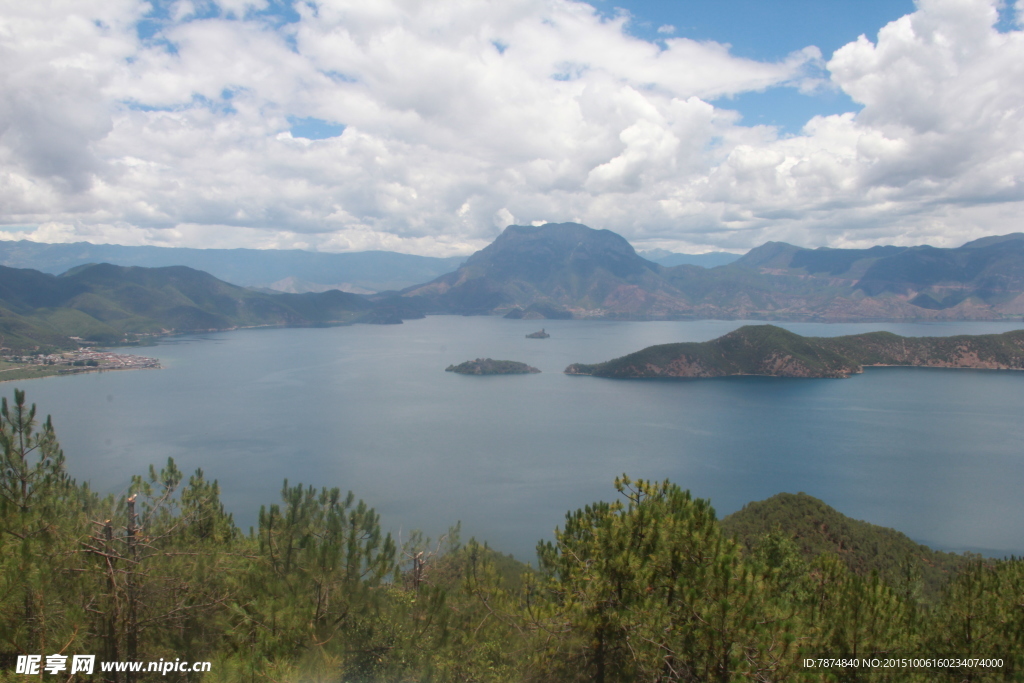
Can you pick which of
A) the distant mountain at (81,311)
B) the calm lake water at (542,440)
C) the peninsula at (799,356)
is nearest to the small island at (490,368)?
the calm lake water at (542,440)

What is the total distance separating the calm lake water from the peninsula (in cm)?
669

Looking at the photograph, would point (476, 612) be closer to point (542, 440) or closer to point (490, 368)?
point (542, 440)

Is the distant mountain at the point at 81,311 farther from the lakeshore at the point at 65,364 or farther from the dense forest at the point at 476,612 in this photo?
the dense forest at the point at 476,612

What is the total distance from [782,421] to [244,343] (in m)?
141

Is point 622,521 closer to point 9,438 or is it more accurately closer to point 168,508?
point 168,508

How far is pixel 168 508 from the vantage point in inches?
445

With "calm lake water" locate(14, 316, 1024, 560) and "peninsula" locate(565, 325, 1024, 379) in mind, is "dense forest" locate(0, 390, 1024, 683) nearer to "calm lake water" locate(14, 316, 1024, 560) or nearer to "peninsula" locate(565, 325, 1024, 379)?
"calm lake water" locate(14, 316, 1024, 560)

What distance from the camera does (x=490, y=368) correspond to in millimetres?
116375

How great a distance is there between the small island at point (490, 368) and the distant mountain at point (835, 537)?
79.0 m

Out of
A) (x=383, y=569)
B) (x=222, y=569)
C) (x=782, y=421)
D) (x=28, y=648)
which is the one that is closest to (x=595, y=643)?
(x=383, y=569)

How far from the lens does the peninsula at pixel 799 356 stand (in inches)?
4592

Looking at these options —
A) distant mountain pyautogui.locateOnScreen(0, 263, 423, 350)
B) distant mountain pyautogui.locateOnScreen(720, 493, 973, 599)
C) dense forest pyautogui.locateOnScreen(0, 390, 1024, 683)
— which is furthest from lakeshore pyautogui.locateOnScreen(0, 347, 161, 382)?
dense forest pyautogui.locateOnScreen(0, 390, 1024, 683)

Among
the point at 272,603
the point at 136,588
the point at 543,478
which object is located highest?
the point at 136,588

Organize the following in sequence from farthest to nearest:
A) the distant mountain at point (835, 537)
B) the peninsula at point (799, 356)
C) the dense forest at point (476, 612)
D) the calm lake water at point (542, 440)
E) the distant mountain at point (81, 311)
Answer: the distant mountain at point (81, 311), the peninsula at point (799, 356), the calm lake water at point (542, 440), the distant mountain at point (835, 537), the dense forest at point (476, 612)
